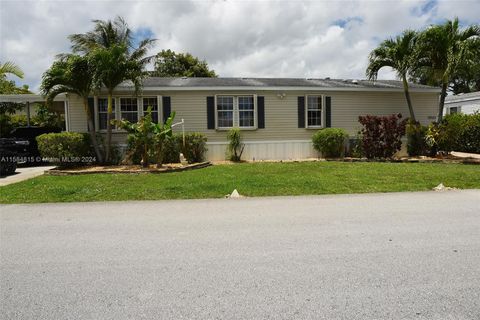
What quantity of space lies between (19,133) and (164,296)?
1563 centimetres

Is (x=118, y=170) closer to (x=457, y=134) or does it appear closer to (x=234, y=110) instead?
(x=234, y=110)

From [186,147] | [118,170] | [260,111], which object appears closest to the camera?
[118,170]

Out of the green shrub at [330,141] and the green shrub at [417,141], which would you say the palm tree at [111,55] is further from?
the green shrub at [417,141]

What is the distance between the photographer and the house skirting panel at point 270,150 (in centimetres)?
1548

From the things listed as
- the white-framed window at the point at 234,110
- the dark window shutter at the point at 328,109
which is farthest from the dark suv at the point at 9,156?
the dark window shutter at the point at 328,109

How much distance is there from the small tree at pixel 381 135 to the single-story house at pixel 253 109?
1.94 meters

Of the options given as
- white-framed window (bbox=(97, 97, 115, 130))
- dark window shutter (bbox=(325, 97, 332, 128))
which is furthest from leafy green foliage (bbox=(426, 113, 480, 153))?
white-framed window (bbox=(97, 97, 115, 130))

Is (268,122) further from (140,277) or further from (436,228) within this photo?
(140,277)

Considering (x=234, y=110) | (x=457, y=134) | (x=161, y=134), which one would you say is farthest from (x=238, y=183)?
(x=457, y=134)

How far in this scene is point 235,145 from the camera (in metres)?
15.0

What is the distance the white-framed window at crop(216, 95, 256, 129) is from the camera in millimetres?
15680

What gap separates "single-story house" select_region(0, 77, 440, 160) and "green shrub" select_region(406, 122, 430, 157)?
1.96 meters

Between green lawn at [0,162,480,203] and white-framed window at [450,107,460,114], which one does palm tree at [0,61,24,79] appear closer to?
green lawn at [0,162,480,203]

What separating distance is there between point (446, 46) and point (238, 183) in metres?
10.4
